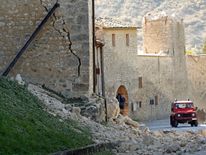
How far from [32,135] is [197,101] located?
50020 millimetres

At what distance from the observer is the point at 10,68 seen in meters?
26.8

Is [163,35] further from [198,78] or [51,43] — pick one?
[51,43]

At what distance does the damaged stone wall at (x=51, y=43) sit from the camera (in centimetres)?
2656

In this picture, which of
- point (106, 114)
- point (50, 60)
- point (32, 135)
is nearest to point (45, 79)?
point (50, 60)

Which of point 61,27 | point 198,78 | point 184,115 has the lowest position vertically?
point 184,115

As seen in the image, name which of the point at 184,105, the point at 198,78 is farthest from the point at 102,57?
the point at 198,78

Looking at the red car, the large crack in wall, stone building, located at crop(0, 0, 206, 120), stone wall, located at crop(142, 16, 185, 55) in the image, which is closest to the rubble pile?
stone building, located at crop(0, 0, 206, 120)

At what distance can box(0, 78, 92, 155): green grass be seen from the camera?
1702 cm

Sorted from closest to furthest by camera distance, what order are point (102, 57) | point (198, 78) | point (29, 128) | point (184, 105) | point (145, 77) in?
point (29, 128) < point (102, 57) < point (184, 105) < point (145, 77) < point (198, 78)

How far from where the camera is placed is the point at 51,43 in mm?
26734

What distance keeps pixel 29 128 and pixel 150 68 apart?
130 feet

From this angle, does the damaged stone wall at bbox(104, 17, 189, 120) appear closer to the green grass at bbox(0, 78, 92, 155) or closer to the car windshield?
the car windshield

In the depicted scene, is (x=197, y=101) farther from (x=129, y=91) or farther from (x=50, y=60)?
(x=50, y=60)

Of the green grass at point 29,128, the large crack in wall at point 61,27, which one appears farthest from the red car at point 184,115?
the green grass at point 29,128
